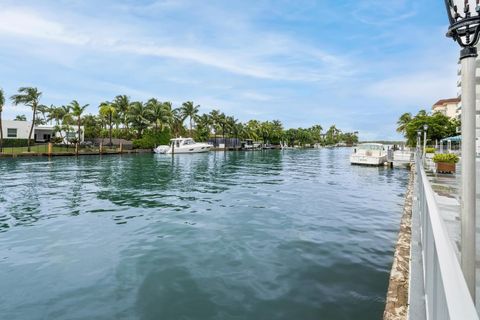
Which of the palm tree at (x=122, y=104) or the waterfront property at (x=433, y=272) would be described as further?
the palm tree at (x=122, y=104)

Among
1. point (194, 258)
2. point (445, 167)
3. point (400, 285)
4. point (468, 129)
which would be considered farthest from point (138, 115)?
point (468, 129)

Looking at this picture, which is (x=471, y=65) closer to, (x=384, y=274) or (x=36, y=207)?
(x=384, y=274)

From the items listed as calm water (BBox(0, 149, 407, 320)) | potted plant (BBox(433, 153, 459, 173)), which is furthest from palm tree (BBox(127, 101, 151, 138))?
potted plant (BBox(433, 153, 459, 173))

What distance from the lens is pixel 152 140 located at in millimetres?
77312

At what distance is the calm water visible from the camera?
5.94 m

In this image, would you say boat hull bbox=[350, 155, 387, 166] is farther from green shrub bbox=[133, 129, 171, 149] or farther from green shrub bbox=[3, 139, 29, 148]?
green shrub bbox=[3, 139, 29, 148]

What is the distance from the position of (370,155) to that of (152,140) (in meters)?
52.3

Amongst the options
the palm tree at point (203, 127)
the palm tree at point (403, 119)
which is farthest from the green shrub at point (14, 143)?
the palm tree at point (403, 119)

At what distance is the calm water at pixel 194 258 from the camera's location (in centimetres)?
594

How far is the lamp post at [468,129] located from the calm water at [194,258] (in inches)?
127

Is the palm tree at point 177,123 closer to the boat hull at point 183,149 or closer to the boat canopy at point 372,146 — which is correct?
the boat hull at point 183,149

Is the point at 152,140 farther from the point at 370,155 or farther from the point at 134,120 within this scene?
the point at 370,155

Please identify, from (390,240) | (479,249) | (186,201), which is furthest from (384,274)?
(186,201)

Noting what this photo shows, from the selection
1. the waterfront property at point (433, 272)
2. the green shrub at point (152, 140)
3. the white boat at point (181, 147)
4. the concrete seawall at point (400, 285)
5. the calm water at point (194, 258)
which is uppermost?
the green shrub at point (152, 140)
